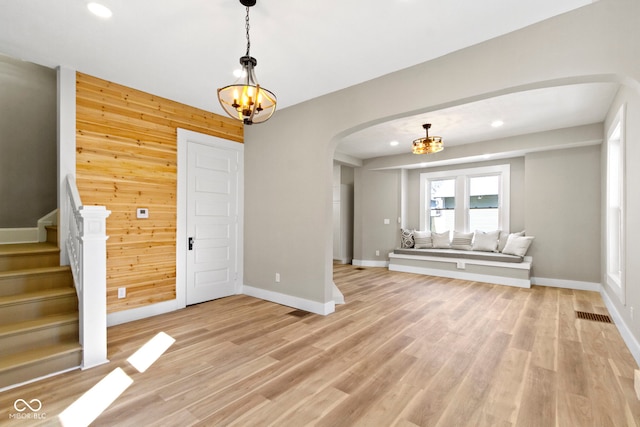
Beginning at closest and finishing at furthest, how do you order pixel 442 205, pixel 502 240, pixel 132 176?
pixel 132 176
pixel 502 240
pixel 442 205

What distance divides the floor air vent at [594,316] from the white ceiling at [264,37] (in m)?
2.90

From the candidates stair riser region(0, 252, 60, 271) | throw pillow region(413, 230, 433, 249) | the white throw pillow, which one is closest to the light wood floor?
stair riser region(0, 252, 60, 271)

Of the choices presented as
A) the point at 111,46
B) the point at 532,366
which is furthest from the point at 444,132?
the point at 111,46

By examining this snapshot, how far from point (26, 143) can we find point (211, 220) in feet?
8.36

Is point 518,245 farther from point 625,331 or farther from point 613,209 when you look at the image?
point 625,331

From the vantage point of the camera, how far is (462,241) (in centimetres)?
668

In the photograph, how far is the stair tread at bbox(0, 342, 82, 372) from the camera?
216 centimetres

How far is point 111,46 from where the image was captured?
2734 mm

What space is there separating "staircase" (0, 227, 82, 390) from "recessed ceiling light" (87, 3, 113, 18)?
2.33 meters

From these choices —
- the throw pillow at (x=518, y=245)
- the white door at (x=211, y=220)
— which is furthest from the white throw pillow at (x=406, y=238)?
the white door at (x=211, y=220)

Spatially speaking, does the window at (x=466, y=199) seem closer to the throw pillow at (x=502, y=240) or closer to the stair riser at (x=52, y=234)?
the throw pillow at (x=502, y=240)

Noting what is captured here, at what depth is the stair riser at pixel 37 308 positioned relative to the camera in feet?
8.00
